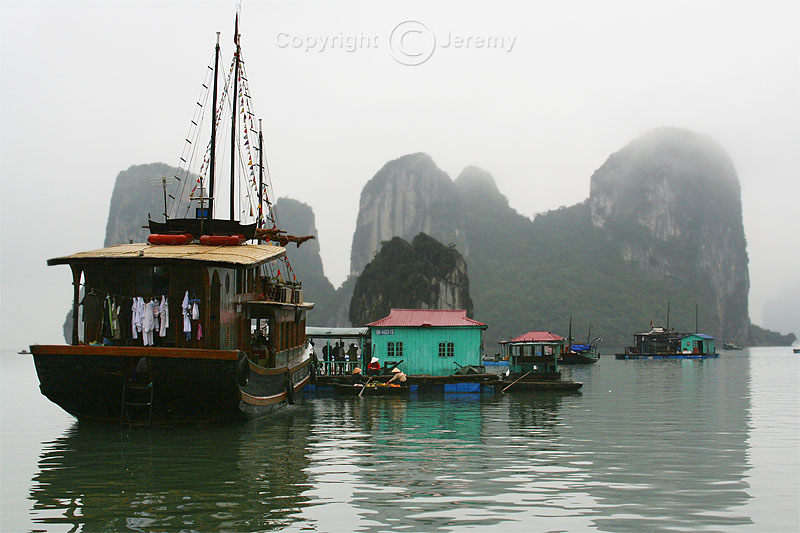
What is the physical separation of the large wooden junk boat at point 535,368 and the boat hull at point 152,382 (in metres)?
18.7

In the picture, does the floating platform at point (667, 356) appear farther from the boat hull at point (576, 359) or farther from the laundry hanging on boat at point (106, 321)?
the laundry hanging on boat at point (106, 321)

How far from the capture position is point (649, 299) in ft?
539

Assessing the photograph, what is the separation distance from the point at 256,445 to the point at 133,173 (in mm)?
184172

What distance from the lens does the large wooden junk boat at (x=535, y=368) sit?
36.7 meters

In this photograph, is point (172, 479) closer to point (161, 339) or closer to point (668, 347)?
point (161, 339)

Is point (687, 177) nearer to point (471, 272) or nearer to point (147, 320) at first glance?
point (471, 272)

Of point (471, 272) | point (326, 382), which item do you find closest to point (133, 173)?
point (471, 272)

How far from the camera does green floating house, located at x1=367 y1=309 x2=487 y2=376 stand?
121 feet

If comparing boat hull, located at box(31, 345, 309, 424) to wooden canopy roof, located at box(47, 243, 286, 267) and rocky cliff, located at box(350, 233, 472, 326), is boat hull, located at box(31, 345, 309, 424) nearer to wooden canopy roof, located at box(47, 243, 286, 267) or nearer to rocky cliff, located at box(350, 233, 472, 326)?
wooden canopy roof, located at box(47, 243, 286, 267)

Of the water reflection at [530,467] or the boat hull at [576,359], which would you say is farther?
the boat hull at [576,359]

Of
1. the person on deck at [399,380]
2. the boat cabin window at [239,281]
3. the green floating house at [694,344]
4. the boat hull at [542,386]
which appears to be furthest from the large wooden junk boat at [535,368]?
the green floating house at [694,344]

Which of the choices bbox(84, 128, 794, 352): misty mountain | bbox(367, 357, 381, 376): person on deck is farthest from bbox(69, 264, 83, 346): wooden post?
bbox(84, 128, 794, 352): misty mountain

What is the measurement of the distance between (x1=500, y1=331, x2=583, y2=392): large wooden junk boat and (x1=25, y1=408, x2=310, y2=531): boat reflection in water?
18534 millimetres

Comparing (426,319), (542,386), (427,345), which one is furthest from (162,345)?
(542,386)
